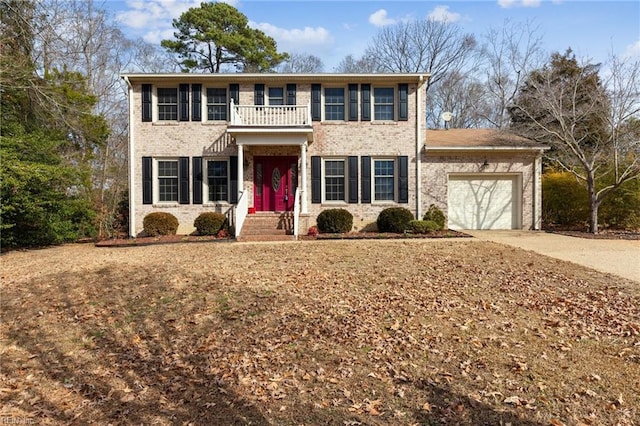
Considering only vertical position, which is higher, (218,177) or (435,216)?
(218,177)

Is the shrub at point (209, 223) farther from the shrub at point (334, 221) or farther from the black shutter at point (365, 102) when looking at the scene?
the black shutter at point (365, 102)

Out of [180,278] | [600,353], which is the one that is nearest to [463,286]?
[600,353]

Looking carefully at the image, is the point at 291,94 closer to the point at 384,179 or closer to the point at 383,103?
the point at 383,103

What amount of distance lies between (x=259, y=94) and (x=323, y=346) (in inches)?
493

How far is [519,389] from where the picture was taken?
3.49 metres

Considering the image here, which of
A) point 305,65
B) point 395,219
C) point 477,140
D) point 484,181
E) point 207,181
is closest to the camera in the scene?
point 395,219

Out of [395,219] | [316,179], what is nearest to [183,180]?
[316,179]

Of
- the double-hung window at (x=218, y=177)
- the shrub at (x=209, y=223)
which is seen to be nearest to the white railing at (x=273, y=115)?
the double-hung window at (x=218, y=177)

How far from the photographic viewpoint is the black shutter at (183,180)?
49.2 ft

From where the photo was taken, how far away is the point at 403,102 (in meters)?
15.3

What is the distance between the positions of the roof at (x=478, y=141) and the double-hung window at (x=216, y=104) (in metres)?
7.95

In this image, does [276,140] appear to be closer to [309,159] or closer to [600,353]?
[309,159]

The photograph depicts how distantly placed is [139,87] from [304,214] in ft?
25.9

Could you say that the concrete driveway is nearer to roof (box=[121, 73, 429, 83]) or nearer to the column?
the column
